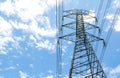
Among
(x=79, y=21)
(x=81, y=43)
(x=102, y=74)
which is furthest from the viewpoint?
(x=79, y=21)

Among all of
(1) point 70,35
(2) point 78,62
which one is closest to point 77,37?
(1) point 70,35

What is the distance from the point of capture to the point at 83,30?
120 feet

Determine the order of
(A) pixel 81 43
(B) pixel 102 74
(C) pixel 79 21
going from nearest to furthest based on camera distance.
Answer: (B) pixel 102 74
(A) pixel 81 43
(C) pixel 79 21

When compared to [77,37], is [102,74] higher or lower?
lower

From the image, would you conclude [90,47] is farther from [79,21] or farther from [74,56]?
[79,21]

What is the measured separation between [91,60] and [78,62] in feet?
4.21

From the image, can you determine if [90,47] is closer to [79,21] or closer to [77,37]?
[77,37]

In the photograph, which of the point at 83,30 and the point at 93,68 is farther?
the point at 83,30

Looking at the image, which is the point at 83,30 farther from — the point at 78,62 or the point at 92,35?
the point at 78,62

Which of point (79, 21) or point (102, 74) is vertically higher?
point (79, 21)

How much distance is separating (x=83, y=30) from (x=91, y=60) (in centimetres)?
414

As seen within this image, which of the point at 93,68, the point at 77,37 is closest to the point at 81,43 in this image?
the point at 77,37

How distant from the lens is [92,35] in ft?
117

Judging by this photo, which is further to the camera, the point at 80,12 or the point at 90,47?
the point at 80,12
